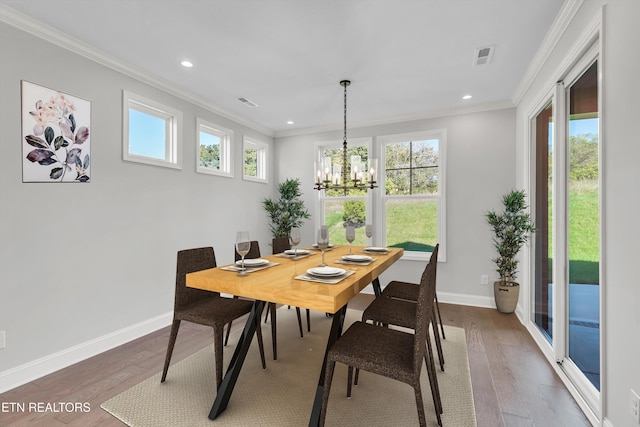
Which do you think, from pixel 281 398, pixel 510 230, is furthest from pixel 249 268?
pixel 510 230

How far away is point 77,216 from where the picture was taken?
8.21 ft

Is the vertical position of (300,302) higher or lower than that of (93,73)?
lower

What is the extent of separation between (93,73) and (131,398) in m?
2.67

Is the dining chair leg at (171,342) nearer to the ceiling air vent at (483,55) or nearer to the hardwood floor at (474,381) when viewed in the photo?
the hardwood floor at (474,381)

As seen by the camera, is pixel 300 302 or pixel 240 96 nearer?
pixel 300 302

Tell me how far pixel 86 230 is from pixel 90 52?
5.06 feet

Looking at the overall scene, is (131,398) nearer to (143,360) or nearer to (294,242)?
(143,360)

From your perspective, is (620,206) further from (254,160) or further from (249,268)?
(254,160)

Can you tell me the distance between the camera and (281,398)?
1.95 meters

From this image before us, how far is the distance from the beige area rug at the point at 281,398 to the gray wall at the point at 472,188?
1673 millimetres

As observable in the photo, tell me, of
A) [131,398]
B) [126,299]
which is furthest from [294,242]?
[126,299]

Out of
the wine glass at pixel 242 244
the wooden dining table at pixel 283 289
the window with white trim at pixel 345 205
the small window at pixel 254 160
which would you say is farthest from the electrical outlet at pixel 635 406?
the small window at pixel 254 160

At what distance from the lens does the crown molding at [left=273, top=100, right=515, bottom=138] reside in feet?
12.6

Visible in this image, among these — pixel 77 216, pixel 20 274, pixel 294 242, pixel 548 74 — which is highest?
pixel 548 74
